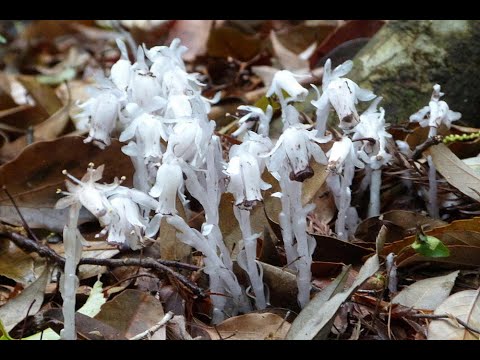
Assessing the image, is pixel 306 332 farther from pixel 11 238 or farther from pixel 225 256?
pixel 11 238

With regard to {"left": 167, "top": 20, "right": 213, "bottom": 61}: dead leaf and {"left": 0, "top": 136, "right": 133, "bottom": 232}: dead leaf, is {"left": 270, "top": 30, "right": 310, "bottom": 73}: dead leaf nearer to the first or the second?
{"left": 167, "top": 20, "right": 213, "bottom": 61}: dead leaf

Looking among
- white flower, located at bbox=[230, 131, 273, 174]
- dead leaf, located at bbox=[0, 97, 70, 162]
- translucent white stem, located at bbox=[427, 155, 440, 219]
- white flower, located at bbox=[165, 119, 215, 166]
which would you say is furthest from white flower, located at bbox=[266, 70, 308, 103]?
dead leaf, located at bbox=[0, 97, 70, 162]

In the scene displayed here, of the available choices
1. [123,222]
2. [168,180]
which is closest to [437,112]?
[168,180]

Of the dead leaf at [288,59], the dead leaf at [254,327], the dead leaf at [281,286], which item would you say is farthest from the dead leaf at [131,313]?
the dead leaf at [288,59]

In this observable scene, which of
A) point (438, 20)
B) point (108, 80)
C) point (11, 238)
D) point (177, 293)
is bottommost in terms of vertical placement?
point (11, 238)

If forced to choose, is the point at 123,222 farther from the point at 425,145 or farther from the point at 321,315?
the point at 425,145

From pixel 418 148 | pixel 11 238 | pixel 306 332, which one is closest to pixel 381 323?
pixel 306 332
